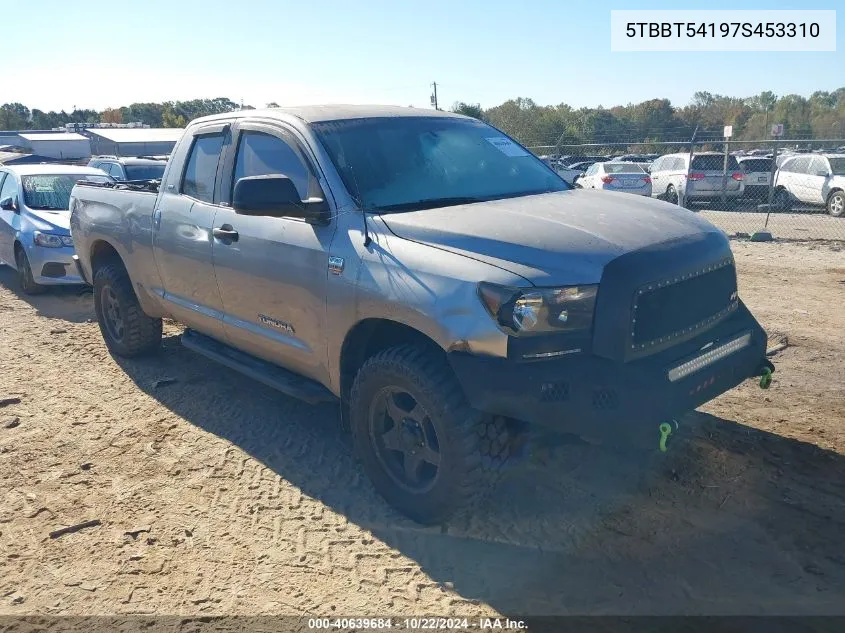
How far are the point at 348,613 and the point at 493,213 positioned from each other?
2008 mm

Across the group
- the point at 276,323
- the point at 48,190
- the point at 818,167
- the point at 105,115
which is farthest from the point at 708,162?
the point at 105,115

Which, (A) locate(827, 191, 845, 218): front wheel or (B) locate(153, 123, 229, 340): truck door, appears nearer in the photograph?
(B) locate(153, 123, 229, 340): truck door

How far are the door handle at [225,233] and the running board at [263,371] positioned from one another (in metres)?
0.83

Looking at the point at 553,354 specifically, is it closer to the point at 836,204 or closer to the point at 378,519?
the point at 378,519

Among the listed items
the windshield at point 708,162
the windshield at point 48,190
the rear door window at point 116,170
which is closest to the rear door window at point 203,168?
the windshield at point 48,190

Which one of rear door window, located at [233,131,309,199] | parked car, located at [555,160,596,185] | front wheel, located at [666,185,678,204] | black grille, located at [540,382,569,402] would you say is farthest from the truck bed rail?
parked car, located at [555,160,596,185]

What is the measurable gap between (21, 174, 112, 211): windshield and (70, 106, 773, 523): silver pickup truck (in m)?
5.80

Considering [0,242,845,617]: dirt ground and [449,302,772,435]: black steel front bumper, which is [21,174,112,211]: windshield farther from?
[449,302,772,435]: black steel front bumper

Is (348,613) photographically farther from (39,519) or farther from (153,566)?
(39,519)

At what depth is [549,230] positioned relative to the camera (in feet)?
11.0

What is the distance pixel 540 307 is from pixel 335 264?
3.92ft

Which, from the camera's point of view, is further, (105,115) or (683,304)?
(105,115)

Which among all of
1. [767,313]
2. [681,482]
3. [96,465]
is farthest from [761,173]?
[96,465]

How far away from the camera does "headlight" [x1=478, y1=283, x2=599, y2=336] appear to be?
9.99ft
